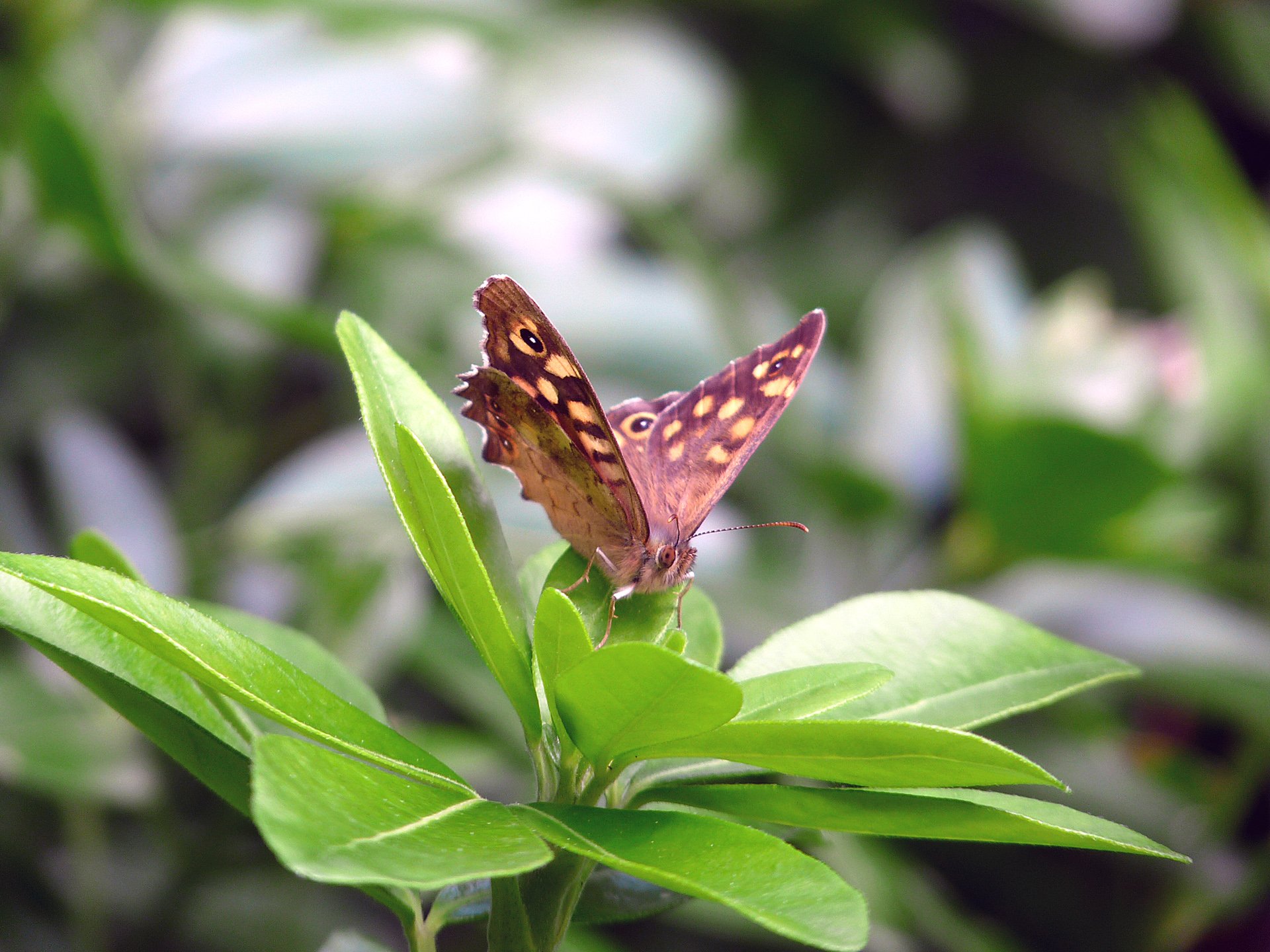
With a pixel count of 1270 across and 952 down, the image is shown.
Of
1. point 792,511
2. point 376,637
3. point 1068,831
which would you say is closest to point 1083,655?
point 1068,831

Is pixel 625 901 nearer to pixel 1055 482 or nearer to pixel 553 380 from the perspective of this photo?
pixel 553 380

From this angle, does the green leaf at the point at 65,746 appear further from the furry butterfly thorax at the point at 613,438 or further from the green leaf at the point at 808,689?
the green leaf at the point at 808,689

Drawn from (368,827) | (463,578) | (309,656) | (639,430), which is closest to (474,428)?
(639,430)

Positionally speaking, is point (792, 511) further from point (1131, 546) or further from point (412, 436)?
point (412, 436)

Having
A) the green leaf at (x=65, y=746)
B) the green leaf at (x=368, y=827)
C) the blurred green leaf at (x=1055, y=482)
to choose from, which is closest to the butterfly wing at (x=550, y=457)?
the green leaf at (x=368, y=827)

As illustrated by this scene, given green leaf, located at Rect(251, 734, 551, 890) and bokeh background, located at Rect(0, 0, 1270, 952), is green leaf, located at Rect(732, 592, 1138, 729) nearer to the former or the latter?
green leaf, located at Rect(251, 734, 551, 890)

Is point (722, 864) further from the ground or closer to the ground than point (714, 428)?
closer to the ground

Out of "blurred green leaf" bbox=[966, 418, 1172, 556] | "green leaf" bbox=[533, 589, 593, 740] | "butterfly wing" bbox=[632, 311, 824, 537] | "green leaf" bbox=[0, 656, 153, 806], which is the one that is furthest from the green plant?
"blurred green leaf" bbox=[966, 418, 1172, 556]

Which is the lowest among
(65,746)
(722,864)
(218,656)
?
(65,746)
